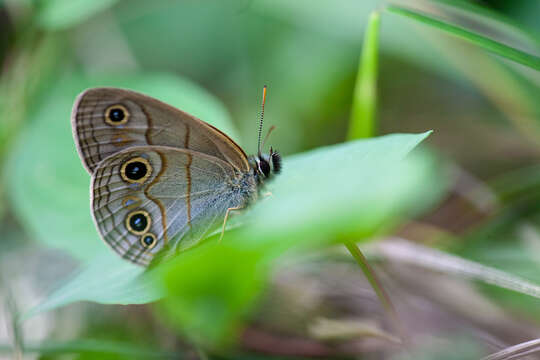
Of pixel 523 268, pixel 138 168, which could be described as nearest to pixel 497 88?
pixel 523 268

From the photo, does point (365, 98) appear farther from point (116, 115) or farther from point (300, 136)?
point (300, 136)

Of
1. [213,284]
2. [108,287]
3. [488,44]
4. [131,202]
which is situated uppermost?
[488,44]

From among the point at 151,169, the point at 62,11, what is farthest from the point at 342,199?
the point at 62,11

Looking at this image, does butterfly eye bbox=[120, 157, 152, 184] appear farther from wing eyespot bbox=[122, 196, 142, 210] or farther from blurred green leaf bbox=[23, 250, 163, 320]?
blurred green leaf bbox=[23, 250, 163, 320]

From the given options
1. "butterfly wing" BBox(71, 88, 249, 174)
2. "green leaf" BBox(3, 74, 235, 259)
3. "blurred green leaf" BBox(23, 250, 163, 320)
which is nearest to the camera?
"blurred green leaf" BBox(23, 250, 163, 320)

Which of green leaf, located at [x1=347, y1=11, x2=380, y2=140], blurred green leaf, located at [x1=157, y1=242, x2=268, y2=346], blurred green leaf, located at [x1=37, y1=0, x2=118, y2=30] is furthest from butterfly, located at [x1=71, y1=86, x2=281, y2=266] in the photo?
blurred green leaf, located at [x1=37, y1=0, x2=118, y2=30]

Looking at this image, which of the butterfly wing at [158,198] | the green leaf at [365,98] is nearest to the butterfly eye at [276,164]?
the butterfly wing at [158,198]

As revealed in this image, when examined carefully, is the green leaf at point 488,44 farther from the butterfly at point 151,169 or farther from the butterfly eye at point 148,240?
the butterfly eye at point 148,240
